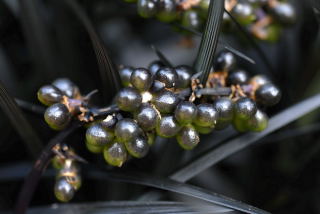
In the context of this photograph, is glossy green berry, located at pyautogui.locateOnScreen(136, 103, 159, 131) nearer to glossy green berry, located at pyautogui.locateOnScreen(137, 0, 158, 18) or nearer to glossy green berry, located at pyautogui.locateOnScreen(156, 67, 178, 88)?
glossy green berry, located at pyautogui.locateOnScreen(156, 67, 178, 88)

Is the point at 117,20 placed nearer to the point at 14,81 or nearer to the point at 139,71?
the point at 14,81

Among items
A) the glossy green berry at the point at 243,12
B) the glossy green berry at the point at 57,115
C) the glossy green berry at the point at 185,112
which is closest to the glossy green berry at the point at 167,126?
the glossy green berry at the point at 185,112

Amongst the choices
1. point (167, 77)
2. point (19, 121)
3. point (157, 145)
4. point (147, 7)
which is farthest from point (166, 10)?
point (157, 145)

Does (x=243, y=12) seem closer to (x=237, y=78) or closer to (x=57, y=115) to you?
(x=237, y=78)

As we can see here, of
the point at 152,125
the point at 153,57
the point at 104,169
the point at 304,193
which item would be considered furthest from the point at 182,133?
the point at 153,57

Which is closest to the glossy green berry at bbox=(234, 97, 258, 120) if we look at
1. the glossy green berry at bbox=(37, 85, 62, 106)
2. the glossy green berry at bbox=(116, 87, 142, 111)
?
the glossy green berry at bbox=(116, 87, 142, 111)

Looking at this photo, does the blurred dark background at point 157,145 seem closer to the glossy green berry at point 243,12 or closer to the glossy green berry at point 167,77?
the glossy green berry at point 243,12
